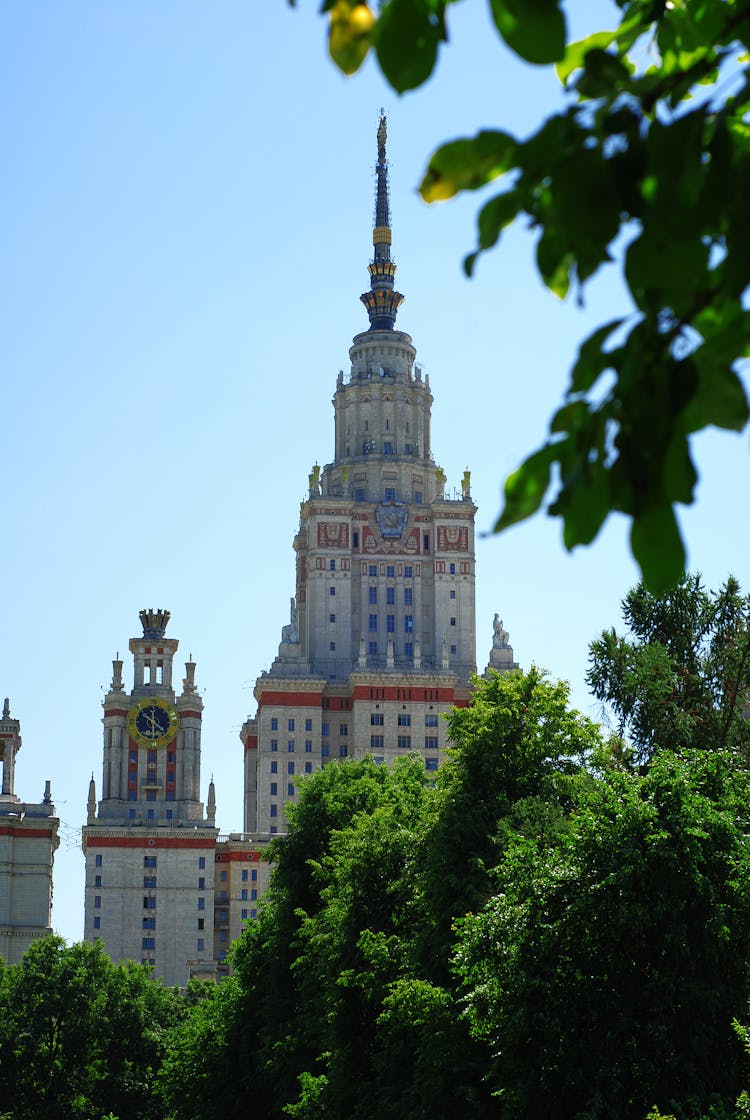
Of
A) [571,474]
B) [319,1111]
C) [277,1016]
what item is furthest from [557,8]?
[277,1016]

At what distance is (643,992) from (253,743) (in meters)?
147

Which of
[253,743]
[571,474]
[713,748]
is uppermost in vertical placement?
[253,743]

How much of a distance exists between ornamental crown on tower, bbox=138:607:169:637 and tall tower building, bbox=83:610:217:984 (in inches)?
53.6

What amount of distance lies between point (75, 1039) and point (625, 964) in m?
63.4

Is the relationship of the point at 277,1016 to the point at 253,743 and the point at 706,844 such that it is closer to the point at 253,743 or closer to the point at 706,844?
the point at 706,844

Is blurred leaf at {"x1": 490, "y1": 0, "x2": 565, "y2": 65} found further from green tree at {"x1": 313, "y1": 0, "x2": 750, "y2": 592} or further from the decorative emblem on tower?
the decorative emblem on tower

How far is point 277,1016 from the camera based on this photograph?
66.6 meters

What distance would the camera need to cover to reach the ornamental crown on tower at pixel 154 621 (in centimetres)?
16662

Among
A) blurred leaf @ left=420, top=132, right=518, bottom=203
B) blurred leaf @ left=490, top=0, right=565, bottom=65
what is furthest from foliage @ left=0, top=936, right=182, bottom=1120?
blurred leaf @ left=490, top=0, right=565, bottom=65

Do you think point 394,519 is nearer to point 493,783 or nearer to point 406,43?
point 493,783

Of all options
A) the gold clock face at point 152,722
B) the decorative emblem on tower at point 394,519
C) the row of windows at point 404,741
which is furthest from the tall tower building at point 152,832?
the decorative emblem on tower at point 394,519

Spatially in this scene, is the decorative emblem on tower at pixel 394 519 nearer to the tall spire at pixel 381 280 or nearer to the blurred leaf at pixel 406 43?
the tall spire at pixel 381 280

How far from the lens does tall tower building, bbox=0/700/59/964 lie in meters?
151

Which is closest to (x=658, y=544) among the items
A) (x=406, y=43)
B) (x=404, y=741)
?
(x=406, y=43)
